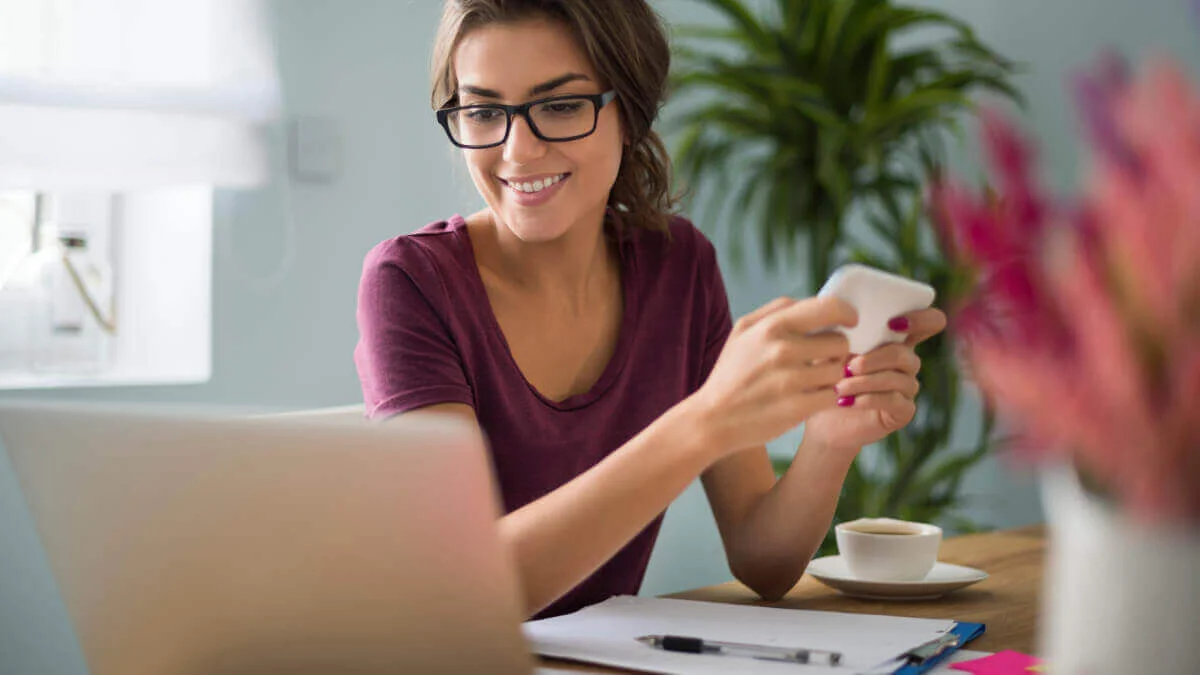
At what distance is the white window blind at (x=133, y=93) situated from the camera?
2.27 m

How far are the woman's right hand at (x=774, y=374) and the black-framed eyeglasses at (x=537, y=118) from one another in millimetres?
481

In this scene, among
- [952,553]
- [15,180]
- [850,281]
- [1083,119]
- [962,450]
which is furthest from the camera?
[962,450]

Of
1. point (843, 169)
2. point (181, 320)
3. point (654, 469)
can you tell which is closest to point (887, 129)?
point (843, 169)

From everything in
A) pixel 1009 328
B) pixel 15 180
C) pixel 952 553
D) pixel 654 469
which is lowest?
pixel 952 553

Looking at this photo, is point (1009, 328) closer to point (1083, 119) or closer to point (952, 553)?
point (1083, 119)

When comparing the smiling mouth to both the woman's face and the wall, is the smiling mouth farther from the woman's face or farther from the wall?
the wall

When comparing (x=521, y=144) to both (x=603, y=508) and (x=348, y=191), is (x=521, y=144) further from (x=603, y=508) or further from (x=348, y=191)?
(x=348, y=191)

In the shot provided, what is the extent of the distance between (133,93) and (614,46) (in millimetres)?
1386

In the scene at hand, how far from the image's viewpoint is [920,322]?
0.95 m

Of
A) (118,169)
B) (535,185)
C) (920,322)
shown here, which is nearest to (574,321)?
(535,185)

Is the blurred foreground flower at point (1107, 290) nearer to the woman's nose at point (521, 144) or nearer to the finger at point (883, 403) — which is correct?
the finger at point (883, 403)

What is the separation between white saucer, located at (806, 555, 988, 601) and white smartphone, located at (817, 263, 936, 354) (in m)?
0.31

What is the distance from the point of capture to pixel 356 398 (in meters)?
2.67

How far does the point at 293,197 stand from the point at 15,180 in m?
0.55
